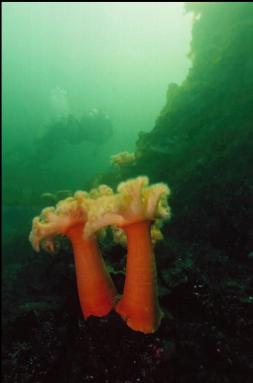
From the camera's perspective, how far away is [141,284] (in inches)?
127

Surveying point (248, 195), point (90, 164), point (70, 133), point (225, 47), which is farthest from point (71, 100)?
point (248, 195)

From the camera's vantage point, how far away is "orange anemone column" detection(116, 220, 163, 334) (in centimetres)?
316

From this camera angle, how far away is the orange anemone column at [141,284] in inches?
125

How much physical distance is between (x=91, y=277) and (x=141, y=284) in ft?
2.03

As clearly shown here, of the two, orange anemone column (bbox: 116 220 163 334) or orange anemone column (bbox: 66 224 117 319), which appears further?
orange anemone column (bbox: 66 224 117 319)

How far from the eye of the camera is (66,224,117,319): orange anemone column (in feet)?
11.5

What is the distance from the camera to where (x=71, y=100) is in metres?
75.0

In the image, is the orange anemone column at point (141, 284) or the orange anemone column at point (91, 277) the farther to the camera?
the orange anemone column at point (91, 277)

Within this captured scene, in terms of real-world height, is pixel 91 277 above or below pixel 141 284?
above

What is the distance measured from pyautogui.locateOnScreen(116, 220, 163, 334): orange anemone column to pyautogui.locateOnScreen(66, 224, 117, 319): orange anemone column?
33 cm

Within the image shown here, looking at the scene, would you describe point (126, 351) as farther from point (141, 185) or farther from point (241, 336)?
point (141, 185)

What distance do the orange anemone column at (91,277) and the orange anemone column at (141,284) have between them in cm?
33

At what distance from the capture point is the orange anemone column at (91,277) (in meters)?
3.52

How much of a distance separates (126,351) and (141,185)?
1650 millimetres
